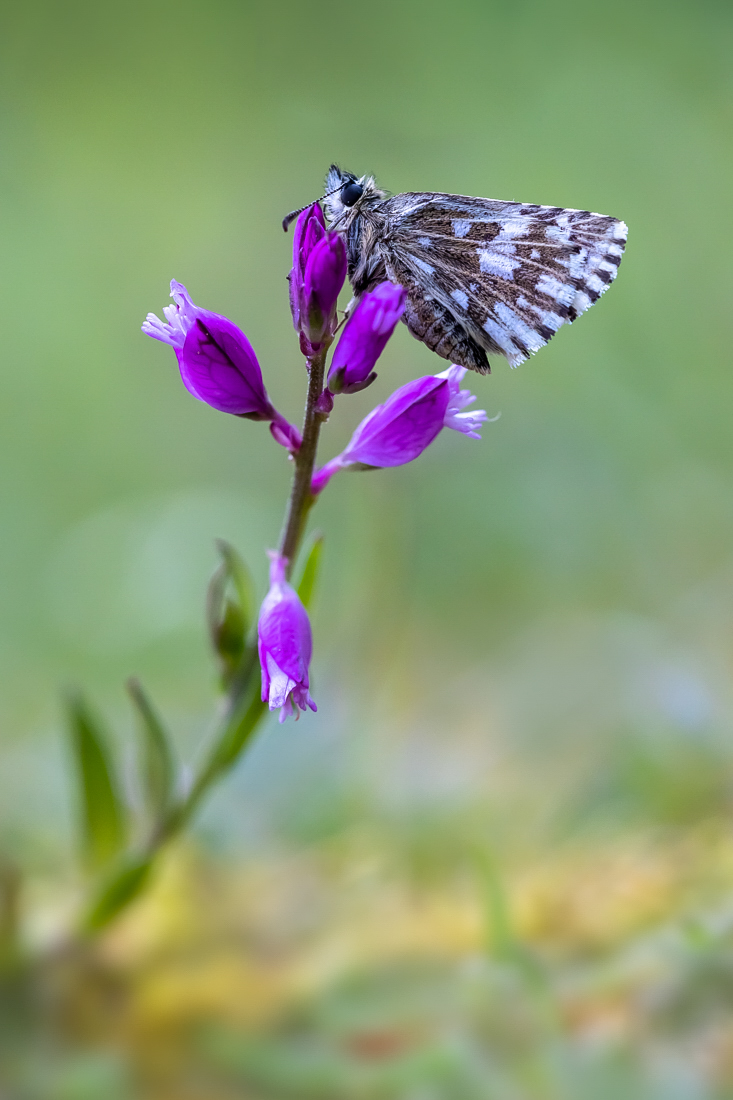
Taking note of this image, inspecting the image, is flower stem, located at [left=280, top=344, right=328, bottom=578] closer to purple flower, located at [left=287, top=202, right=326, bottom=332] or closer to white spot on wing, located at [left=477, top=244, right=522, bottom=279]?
purple flower, located at [left=287, top=202, right=326, bottom=332]

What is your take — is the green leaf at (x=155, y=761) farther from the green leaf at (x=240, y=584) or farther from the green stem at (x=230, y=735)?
the green leaf at (x=240, y=584)

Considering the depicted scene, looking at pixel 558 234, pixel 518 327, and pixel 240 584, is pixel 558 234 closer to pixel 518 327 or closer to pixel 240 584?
pixel 518 327

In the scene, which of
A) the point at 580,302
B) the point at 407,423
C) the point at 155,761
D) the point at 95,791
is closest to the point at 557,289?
the point at 580,302

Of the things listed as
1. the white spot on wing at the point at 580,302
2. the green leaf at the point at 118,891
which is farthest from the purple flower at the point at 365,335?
the green leaf at the point at 118,891

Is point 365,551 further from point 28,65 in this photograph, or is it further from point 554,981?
point 28,65

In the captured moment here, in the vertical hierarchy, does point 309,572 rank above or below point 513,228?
below

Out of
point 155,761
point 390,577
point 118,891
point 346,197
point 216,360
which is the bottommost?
point 118,891

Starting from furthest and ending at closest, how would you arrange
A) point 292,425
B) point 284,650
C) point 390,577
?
point 390,577 → point 292,425 → point 284,650

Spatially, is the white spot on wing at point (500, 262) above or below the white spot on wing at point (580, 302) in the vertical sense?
above
